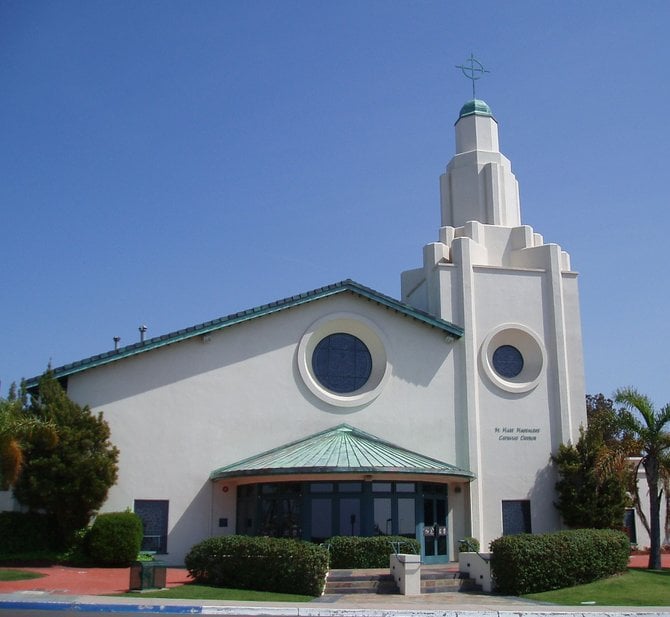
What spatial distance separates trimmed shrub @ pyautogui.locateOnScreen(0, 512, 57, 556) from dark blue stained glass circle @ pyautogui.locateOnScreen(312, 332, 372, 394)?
9.79 m

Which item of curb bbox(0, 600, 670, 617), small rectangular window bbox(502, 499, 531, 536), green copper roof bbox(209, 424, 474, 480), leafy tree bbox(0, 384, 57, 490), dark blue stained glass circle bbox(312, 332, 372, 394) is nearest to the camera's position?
curb bbox(0, 600, 670, 617)

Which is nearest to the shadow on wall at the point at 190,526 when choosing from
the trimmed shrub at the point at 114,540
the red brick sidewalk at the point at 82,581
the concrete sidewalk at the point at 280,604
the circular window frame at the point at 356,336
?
the red brick sidewalk at the point at 82,581

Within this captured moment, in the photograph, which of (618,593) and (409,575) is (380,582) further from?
(618,593)

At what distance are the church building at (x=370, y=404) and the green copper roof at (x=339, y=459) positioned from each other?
74 mm

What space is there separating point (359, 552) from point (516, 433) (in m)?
9.17

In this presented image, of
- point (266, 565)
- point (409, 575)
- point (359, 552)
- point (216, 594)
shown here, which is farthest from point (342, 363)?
point (216, 594)

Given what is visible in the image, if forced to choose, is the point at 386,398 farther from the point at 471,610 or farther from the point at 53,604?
the point at 53,604

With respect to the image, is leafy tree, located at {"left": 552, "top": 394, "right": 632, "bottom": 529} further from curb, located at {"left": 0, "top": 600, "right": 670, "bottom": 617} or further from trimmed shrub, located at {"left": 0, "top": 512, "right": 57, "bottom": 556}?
trimmed shrub, located at {"left": 0, "top": 512, "right": 57, "bottom": 556}

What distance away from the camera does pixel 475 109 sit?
36062 mm

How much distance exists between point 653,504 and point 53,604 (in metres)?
18.6

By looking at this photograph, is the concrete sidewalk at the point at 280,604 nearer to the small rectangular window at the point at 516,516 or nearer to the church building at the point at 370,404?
the church building at the point at 370,404

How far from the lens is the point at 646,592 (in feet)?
70.2

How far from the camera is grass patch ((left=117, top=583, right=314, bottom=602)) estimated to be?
18.7 m

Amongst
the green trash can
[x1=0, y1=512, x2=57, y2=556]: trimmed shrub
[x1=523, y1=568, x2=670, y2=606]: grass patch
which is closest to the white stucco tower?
[x1=523, y1=568, x2=670, y2=606]: grass patch
